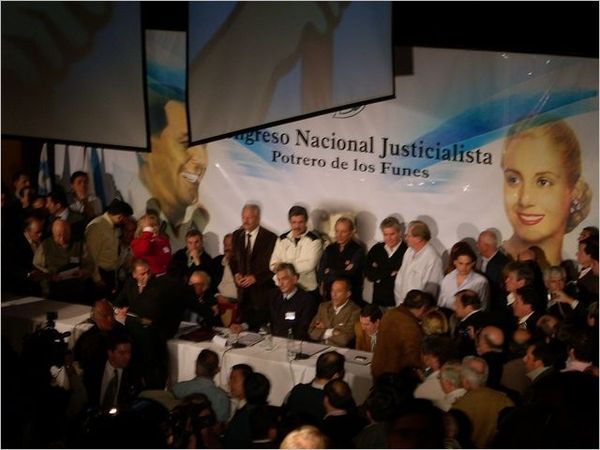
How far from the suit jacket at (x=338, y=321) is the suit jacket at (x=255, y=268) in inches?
26.0

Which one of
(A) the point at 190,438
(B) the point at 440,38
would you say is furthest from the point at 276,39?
(A) the point at 190,438

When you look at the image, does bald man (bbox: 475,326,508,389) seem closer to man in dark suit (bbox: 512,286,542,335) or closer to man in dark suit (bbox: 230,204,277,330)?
man in dark suit (bbox: 512,286,542,335)

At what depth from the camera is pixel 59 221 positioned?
6.65m

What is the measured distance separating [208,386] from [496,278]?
1.91m

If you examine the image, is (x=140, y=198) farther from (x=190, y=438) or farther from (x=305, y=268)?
(x=190, y=438)

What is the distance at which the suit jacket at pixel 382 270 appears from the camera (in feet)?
19.7

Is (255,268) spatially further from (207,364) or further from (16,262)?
(16,262)

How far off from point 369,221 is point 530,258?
1.08 metres

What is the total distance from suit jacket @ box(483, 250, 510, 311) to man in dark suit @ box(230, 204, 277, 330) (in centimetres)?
150

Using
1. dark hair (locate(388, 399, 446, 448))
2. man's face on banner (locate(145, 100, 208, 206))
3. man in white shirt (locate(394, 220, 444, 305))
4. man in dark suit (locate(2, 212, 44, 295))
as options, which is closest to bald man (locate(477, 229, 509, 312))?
man in white shirt (locate(394, 220, 444, 305))

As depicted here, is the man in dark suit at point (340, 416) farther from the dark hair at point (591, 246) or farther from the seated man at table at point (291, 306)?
the dark hair at point (591, 246)

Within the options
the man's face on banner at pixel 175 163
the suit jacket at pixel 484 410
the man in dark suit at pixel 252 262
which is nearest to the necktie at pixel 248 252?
the man in dark suit at pixel 252 262

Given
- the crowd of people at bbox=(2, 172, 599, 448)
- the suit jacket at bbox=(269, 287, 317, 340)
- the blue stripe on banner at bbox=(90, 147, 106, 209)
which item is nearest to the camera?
the crowd of people at bbox=(2, 172, 599, 448)

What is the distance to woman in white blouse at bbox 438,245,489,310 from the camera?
5684 mm
